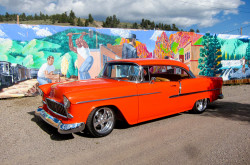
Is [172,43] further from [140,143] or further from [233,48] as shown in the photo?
[140,143]

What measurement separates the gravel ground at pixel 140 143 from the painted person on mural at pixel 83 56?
3.97m

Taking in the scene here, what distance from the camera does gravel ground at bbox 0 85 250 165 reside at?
2.95 meters

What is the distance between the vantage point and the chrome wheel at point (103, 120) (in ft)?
12.2

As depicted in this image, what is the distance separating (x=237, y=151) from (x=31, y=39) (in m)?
7.77

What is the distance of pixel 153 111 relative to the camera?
4285 mm

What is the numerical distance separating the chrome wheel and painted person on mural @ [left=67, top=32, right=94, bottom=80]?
202 inches

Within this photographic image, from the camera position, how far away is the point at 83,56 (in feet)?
28.5

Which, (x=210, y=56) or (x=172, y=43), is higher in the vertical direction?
(x=172, y=43)

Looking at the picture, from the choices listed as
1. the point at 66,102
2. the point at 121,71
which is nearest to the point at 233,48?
the point at 121,71

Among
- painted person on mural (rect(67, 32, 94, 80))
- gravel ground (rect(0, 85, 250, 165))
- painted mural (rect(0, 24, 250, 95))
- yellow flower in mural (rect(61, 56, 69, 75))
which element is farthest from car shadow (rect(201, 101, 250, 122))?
yellow flower in mural (rect(61, 56, 69, 75))

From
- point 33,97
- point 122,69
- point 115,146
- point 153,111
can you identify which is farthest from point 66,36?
point 115,146

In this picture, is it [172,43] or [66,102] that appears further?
[172,43]

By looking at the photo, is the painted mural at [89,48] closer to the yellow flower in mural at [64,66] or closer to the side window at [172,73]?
the yellow flower in mural at [64,66]

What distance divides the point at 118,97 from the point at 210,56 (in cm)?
1000
